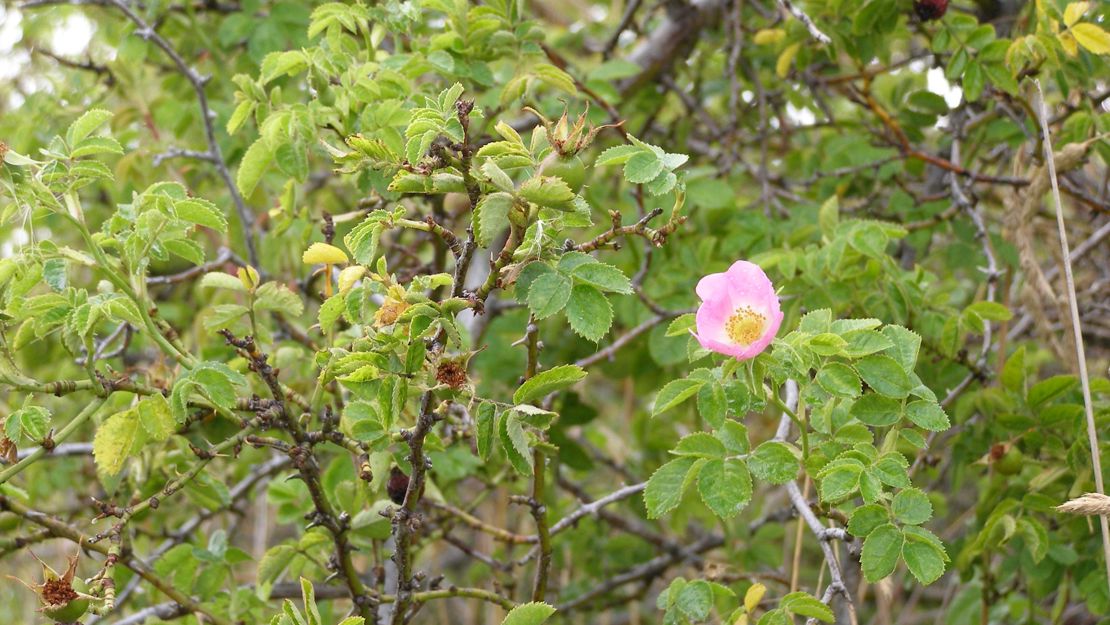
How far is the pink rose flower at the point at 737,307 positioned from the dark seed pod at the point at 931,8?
3.41ft

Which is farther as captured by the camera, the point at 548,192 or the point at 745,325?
the point at 745,325

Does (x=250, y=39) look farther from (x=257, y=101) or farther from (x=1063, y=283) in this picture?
(x=1063, y=283)

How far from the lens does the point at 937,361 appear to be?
1.92m

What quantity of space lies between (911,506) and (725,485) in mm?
222

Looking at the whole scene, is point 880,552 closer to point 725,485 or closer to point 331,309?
point 725,485

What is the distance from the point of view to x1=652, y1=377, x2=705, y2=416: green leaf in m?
1.26

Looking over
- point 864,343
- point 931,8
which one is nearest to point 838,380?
point 864,343

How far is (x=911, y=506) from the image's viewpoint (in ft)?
4.12

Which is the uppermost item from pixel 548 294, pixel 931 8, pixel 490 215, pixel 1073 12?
pixel 490 215

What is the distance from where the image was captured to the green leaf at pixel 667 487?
1.30 metres

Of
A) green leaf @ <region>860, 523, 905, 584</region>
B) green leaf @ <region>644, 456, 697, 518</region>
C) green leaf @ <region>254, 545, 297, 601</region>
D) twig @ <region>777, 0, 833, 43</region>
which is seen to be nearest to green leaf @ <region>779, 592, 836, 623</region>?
green leaf @ <region>860, 523, 905, 584</region>

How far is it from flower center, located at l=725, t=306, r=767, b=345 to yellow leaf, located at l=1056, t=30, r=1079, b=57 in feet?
3.18

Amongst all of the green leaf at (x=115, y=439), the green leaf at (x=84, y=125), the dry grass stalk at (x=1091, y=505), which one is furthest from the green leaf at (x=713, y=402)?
the green leaf at (x=84, y=125)

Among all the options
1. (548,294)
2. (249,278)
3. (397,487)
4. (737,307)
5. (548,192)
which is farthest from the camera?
(397,487)
